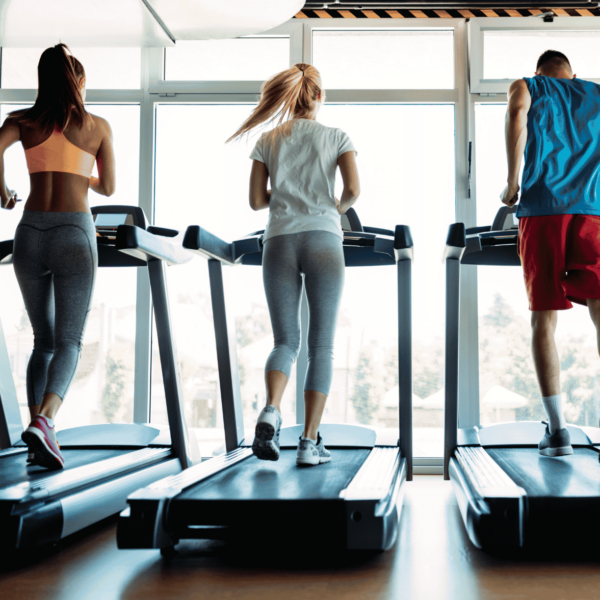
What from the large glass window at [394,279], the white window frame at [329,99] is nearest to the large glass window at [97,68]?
the white window frame at [329,99]

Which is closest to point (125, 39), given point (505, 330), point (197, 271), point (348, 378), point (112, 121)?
point (112, 121)

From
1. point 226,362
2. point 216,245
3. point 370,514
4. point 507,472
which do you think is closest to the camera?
point 370,514

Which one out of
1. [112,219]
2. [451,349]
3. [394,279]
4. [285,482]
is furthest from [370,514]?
[394,279]

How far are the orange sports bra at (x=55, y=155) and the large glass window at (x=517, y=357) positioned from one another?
242 centimetres

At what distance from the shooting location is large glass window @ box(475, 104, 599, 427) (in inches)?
138

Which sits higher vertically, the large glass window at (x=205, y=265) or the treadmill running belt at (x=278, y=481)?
the large glass window at (x=205, y=265)

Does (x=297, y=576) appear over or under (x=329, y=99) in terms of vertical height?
under

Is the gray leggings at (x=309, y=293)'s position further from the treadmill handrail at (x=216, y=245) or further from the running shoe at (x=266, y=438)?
the treadmill handrail at (x=216, y=245)

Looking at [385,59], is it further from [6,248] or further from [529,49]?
[6,248]

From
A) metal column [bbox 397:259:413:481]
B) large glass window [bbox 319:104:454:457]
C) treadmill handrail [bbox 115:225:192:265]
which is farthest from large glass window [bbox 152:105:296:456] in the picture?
metal column [bbox 397:259:413:481]

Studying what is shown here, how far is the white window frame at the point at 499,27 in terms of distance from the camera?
366 centimetres

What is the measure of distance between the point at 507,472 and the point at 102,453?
181 cm

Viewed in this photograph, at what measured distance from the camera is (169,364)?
2844mm

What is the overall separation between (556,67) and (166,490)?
6.98 ft
